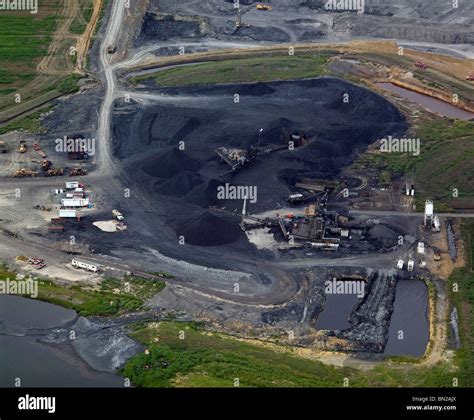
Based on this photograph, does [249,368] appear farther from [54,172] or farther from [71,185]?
[54,172]

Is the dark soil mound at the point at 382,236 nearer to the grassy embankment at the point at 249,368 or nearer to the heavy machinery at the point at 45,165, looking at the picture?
the grassy embankment at the point at 249,368

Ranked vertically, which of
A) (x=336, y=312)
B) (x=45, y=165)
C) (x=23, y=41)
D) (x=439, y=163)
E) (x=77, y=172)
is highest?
(x=23, y=41)

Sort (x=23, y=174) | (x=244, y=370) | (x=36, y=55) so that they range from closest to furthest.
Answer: (x=244, y=370) < (x=23, y=174) < (x=36, y=55)

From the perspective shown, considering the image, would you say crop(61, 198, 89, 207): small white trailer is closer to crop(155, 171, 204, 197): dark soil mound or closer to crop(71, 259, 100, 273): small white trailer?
crop(155, 171, 204, 197): dark soil mound

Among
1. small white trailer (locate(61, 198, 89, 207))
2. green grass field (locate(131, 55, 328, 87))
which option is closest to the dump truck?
small white trailer (locate(61, 198, 89, 207))

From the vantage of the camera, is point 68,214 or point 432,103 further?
point 432,103

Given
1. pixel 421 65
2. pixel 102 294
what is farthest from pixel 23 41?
pixel 102 294

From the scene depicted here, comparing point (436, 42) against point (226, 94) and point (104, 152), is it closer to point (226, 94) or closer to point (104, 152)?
point (226, 94)
